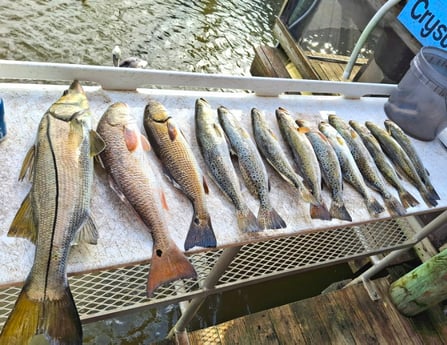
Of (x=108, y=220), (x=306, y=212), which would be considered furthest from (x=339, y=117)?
(x=108, y=220)

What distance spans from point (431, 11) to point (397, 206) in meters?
2.83

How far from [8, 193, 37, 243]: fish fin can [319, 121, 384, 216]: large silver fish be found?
214cm

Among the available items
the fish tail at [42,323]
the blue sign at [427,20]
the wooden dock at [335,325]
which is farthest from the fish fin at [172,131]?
the blue sign at [427,20]

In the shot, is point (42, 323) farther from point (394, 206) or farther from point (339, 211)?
point (394, 206)

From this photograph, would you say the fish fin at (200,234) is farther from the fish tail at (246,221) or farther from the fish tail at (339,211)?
the fish tail at (339,211)

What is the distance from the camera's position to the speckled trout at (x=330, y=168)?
254 cm

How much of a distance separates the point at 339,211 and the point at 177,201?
3.72 feet

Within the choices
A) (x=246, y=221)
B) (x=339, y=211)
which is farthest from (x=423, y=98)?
(x=246, y=221)

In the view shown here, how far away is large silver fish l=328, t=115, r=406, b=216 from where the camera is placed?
2738mm

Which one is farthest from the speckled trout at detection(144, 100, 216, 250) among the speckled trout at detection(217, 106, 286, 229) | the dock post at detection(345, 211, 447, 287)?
the dock post at detection(345, 211, 447, 287)

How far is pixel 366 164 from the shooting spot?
293 cm

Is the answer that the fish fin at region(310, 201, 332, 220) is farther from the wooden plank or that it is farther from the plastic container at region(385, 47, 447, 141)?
the wooden plank

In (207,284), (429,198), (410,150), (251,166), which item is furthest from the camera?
(410,150)

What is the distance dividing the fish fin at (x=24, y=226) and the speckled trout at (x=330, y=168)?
1.83 m
